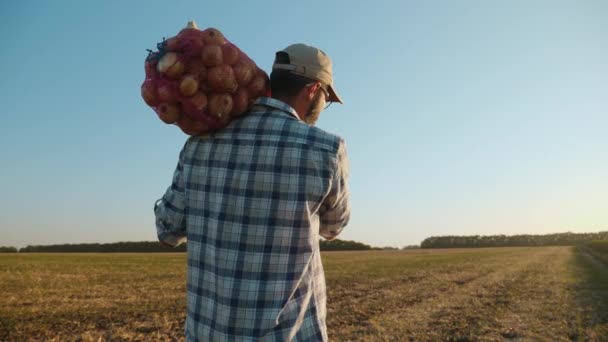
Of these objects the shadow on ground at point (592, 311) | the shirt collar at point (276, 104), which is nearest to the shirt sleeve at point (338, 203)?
the shirt collar at point (276, 104)

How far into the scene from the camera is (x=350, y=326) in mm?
8516

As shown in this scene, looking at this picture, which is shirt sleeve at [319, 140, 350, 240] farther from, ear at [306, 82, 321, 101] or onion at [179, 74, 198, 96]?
onion at [179, 74, 198, 96]

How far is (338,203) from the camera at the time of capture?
210 centimetres

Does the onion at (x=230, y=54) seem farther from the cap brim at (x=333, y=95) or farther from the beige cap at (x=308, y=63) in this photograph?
the cap brim at (x=333, y=95)

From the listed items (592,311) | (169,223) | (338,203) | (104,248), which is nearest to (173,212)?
(169,223)

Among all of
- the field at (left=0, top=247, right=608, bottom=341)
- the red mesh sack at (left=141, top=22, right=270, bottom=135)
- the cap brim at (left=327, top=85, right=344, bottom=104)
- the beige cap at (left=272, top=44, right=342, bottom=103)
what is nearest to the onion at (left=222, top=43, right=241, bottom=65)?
the red mesh sack at (left=141, top=22, right=270, bottom=135)

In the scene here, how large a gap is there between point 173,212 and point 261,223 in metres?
0.52

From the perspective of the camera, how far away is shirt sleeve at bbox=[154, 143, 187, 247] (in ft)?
7.06

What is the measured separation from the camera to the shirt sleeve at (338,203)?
6.57 ft

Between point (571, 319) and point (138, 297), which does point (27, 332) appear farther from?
point (571, 319)

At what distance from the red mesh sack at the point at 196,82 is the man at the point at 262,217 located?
0.08 meters

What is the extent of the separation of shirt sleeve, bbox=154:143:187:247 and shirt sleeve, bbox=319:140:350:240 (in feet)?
2.07

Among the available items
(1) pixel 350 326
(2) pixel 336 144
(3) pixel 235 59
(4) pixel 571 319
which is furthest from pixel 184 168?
(4) pixel 571 319

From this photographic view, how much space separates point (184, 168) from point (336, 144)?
695 mm
